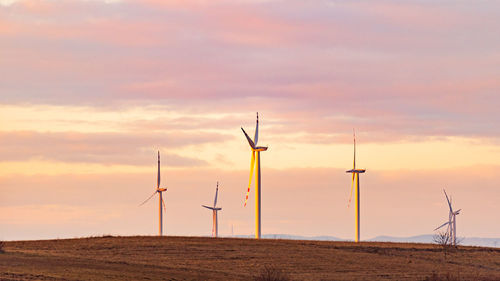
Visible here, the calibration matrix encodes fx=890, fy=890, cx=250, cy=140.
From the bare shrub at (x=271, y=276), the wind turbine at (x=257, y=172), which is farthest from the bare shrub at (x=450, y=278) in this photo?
the wind turbine at (x=257, y=172)

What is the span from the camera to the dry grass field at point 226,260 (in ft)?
223

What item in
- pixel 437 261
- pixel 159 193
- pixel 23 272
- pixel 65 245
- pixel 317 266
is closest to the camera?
pixel 23 272

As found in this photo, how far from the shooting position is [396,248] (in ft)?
350

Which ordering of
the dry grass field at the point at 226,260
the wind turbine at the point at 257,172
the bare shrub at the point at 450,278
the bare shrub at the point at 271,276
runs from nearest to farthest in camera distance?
the dry grass field at the point at 226,260 < the bare shrub at the point at 271,276 < the bare shrub at the point at 450,278 < the wind turbine at the point at 257,172

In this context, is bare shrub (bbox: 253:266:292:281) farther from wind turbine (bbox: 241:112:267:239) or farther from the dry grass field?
wind turbine (bbox: 241:112:267:239)

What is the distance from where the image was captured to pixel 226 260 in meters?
85.3

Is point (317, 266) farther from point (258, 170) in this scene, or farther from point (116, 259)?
point (258, 170)

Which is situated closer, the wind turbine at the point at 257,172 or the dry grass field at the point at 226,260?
the dry grass field at the point at 226,260

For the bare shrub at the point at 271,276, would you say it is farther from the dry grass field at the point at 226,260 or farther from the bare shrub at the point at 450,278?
the bare shrub at the point at 450,278

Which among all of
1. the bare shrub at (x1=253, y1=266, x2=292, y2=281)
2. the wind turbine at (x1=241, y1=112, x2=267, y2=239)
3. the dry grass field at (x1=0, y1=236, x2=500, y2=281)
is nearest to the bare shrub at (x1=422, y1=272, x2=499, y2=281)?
the dry grass field at (x1=0, y1=236, x2=500, y2=281)

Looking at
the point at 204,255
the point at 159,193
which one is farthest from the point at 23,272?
the point at 159,193

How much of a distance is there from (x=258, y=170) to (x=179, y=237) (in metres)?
17.9

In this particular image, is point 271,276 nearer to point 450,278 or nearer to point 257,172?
point 450,278

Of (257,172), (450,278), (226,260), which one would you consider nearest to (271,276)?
(226,260)
